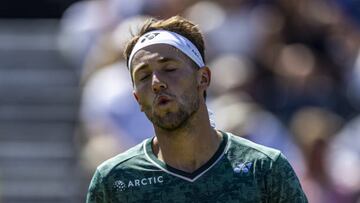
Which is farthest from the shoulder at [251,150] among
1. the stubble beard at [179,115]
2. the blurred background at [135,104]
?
the blurred background at [135,104]

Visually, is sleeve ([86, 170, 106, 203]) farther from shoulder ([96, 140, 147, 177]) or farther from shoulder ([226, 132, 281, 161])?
shoulder ([226, 132, 281, 161])

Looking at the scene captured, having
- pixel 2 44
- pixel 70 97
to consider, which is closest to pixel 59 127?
pixel 70 97

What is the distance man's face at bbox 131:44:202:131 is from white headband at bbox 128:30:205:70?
0.07ft

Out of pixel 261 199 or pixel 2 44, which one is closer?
pixel 261 199

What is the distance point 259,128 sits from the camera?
916 cm

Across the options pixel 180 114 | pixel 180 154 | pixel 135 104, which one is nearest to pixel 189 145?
pixel 180 154

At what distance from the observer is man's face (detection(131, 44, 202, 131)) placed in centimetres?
544

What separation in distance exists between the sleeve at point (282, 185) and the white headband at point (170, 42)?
0.58 m

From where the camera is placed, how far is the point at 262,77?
33.3ft

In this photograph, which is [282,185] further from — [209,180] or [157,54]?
[157,54]

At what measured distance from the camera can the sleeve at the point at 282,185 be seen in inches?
216

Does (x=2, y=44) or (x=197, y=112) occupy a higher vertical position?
(x=2, y=44)

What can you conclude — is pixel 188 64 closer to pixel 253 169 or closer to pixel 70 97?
pixel 253 169

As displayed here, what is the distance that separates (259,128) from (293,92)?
74cm
